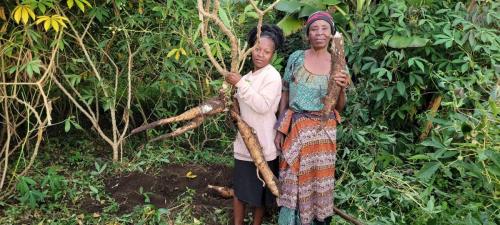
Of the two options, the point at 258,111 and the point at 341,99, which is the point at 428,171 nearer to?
the point at 341,99

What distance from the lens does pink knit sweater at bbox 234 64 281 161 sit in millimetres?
2326

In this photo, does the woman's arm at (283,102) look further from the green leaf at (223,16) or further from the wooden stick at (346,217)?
the wooden stick at (346,217)

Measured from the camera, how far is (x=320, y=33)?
2373mm

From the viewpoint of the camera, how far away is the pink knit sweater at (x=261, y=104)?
2.33 meters

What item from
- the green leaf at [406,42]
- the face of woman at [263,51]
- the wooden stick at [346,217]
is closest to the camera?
the face of woman at [263,51]

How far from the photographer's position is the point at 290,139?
251 centimetres

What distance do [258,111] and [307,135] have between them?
30cm

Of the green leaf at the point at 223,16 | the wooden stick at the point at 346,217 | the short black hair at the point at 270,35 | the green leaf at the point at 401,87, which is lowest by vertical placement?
the wooden stick at the point at 346,217

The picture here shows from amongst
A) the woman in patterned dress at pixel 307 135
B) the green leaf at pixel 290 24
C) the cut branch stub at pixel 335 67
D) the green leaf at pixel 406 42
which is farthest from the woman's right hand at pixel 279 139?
the green leaf at pixel 290 24

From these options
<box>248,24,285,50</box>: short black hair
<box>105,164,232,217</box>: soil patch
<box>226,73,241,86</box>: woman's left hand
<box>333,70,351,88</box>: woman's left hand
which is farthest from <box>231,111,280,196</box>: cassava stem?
<box>105,164,232,217</box>: soil patch

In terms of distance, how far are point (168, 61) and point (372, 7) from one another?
166cm

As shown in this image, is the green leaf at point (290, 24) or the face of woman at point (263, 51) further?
the green leaf at point (290, 24)

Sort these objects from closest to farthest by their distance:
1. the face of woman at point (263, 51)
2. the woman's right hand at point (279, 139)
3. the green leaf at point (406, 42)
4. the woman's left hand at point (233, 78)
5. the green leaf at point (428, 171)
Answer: the green leaf at point (428, 171) → the woman's left hand at point (233, 78) → the face of woman at point (263, 51) → the woman's right hand at point (279, 139) → the green leaf at point (406, 42)

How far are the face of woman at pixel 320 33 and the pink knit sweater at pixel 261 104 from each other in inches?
10.3
